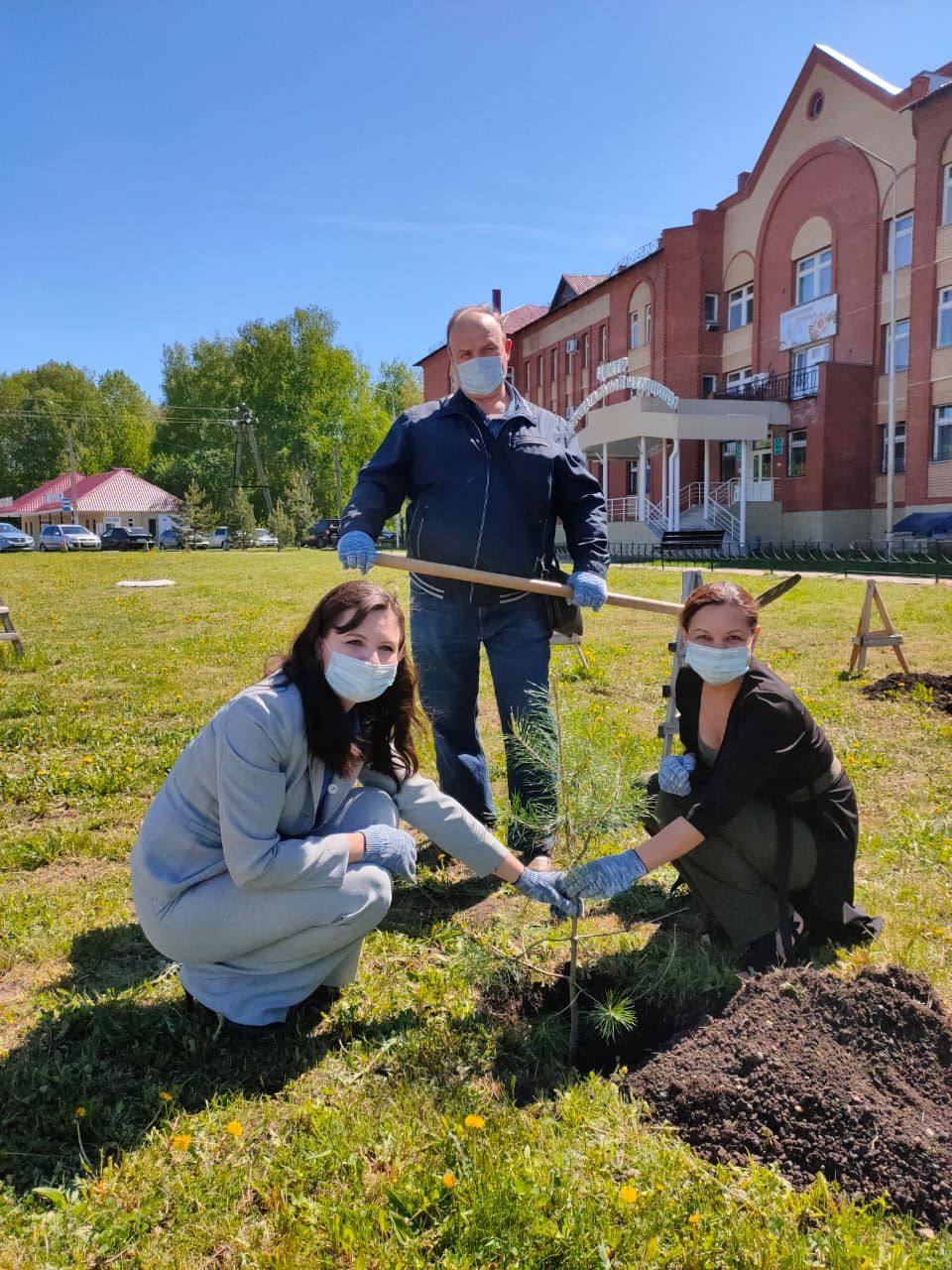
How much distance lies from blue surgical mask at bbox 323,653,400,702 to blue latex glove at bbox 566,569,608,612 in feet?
3.78

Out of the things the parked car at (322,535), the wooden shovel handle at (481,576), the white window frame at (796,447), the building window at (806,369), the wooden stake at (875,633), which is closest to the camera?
the wooden shovel handle at (481,576)

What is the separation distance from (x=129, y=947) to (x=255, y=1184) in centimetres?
130

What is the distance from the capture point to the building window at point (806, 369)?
25.8m

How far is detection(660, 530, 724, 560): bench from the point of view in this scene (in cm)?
2361

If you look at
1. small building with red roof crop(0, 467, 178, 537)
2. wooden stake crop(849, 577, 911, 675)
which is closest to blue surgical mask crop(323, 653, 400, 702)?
wooden stake crop(849, 577, 911, 675)

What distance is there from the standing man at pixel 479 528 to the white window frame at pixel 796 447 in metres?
24.8

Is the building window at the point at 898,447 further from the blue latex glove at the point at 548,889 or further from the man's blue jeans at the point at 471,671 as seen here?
the blue latex glove at the point at 548,889

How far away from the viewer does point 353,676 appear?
2387 millimetres

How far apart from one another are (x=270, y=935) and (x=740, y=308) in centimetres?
3192

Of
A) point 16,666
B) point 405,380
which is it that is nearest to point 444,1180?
point 16,666

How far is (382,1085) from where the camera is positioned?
7.29 ft

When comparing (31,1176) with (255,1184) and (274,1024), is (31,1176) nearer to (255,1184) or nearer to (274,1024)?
(255,1184)

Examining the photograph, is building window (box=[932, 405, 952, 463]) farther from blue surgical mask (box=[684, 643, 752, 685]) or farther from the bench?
blue surgical mask (box=[684, 643, 752, 685])

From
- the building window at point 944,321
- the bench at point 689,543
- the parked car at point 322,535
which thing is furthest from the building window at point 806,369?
the parked car at point 322,535
